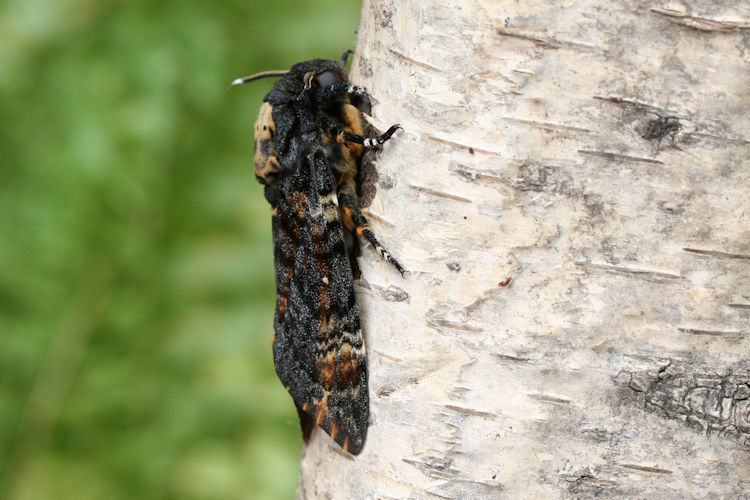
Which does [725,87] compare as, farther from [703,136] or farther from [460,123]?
[460,123]

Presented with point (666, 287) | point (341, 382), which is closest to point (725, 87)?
point (666, 287)

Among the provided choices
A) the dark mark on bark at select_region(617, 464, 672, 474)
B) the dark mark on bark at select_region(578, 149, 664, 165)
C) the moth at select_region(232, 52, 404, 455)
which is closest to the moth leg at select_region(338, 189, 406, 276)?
the moth at select_region(232, 52, 404, 455)

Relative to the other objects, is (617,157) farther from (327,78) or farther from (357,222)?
(327,78)

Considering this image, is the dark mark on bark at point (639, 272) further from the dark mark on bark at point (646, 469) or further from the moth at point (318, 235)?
the moth at point (318, 235)

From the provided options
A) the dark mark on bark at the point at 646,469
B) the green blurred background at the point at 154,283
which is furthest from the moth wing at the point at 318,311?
the green blurred background at the point at 154,283

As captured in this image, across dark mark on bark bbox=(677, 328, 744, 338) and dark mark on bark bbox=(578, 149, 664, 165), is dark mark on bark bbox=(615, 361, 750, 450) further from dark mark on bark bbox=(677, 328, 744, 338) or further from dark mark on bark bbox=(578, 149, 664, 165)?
dark mark on bark bbox=(578, 149, 664, 165)

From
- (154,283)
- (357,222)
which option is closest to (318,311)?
(357,222)

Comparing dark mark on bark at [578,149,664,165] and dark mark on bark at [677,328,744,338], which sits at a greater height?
dark mark on bark at [578,149,664,165]
